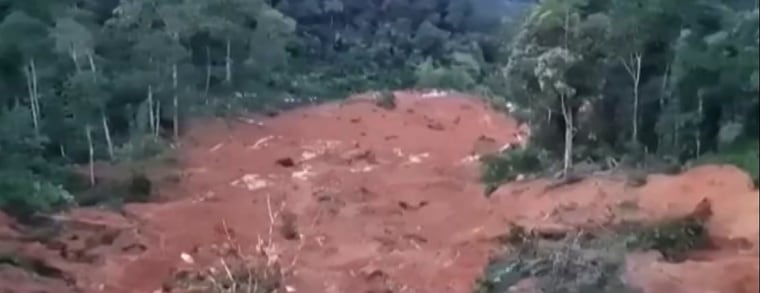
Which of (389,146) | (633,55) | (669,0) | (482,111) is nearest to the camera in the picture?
(669,0)

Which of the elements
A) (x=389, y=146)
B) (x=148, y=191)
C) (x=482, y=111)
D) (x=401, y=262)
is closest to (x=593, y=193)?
(x=401, y=262)

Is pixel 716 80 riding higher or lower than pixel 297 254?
higher

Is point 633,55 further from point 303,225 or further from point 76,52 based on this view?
point 76,52

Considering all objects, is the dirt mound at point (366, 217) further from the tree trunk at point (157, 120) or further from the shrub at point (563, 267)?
the tree trunk at point (157, 120)

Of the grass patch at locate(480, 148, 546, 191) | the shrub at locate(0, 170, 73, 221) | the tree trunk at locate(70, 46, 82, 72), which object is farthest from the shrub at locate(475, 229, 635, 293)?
the tree trunk at locate(70, 46, 82, 72)

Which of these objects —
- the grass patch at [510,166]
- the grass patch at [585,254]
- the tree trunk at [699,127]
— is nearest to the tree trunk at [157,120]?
the grass patch at [510,166]

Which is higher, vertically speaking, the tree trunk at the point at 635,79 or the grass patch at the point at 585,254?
the tree trunk at the point at 635,79

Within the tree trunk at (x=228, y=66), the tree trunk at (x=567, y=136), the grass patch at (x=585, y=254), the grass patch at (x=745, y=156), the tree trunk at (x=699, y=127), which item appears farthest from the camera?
the tree trunk at (x=228, y=66)
